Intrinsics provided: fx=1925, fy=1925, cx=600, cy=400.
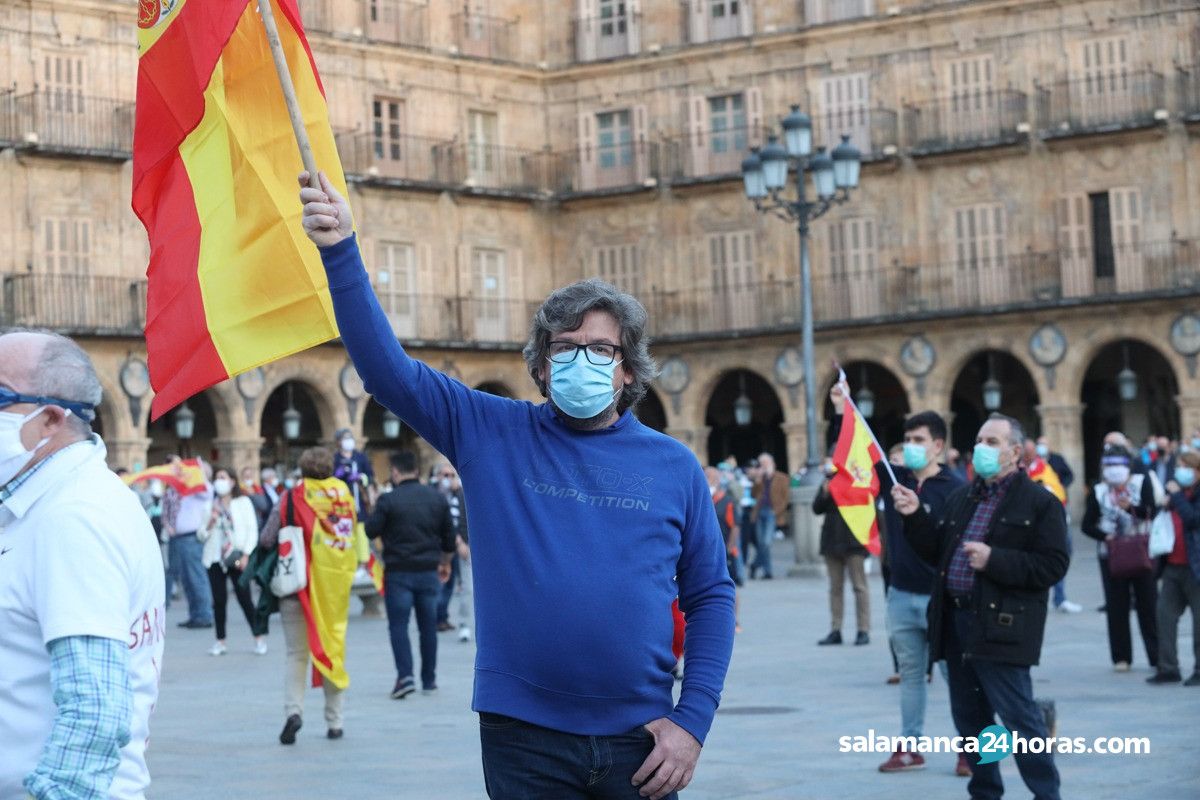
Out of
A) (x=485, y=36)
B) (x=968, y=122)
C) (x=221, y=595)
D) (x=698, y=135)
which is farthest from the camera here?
(x=485, y=36)

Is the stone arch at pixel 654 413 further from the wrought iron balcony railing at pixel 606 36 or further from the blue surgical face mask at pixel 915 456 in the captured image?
the blue surgical face mask at pixel 915 456

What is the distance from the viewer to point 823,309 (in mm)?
39438

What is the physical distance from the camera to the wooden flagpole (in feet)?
14.0

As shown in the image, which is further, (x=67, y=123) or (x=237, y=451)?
(x=237, y=451)

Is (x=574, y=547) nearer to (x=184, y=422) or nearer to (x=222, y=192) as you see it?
(x=222, y=192)

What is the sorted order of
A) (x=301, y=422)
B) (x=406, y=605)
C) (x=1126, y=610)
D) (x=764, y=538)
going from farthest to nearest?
(x=301, y=422), (x=764, y=538), (x=1126, y=610), (x=406, y=605)

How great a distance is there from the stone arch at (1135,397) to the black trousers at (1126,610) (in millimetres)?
25617

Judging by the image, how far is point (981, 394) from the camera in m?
41.4

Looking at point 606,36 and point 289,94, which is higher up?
point 606,36

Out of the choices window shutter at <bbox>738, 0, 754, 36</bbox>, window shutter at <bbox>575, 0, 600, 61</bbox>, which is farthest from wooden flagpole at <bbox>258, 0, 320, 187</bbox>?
window shutter at <bbox>575, 0, 600, 61</bbox>

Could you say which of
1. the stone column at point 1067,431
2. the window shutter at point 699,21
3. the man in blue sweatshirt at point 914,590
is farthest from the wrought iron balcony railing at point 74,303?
the man in blue sweatshirt at point 914,590

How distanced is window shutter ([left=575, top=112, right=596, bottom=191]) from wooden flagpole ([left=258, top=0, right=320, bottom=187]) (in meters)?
37.0

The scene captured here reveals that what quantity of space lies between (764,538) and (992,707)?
1829cm

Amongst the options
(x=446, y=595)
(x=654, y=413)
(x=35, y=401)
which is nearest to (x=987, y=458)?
(x=35, y=401)
